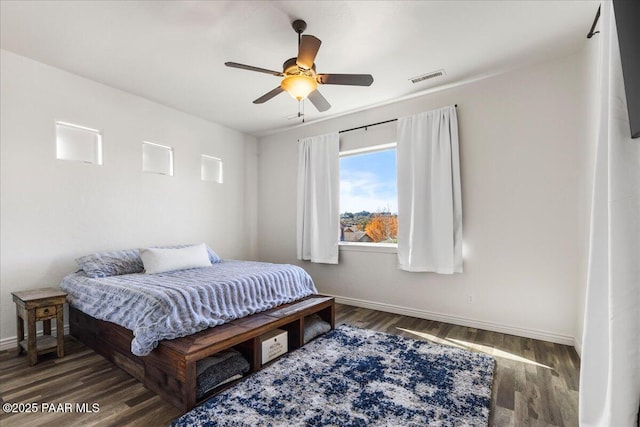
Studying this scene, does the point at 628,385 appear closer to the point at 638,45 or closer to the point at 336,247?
the point at 638,45

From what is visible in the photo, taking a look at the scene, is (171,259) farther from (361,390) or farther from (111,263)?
(361,390)

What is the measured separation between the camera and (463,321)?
351cm

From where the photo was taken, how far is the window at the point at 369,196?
166 inches

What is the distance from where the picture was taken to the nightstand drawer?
2.58 meters

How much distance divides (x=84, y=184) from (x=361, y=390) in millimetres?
3556

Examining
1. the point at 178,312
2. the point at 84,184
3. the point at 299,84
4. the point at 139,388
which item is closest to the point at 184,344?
the point at 178,312

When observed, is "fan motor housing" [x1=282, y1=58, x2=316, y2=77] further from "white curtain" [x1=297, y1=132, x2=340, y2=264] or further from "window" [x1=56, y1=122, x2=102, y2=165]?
"window" [x1=56, y1=122, x2=102, y2=165]

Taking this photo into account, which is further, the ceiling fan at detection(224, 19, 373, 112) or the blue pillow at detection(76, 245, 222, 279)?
the blue pillow at detection(76, 245, 222, 279)

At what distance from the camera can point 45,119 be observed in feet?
10.3

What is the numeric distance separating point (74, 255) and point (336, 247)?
3.14m

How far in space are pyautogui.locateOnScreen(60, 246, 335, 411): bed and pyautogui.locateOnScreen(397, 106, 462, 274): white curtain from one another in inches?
53.6

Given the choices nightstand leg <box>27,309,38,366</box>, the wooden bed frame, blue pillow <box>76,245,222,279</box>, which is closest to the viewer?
the wooden bed frame

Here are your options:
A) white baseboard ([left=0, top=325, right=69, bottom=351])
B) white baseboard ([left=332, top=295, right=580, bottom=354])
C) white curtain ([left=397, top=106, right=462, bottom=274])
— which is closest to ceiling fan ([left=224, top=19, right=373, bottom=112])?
white curtain ([left=397, top=106, right=462, bottom=274])

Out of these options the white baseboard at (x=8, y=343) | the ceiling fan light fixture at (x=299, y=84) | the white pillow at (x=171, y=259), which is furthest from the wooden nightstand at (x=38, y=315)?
the ceiling fan light fixture at (x=299, y=84)
